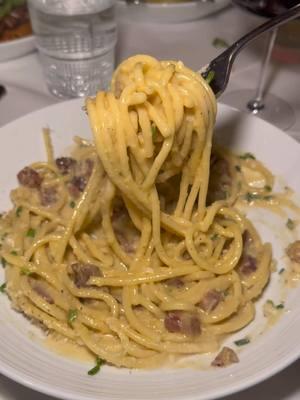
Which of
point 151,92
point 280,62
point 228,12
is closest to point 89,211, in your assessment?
point 151,92

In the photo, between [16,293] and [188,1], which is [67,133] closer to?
[16,293]

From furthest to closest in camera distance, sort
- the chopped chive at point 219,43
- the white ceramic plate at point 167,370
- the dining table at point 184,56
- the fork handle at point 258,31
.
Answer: the chopped chive at point 219,43, the dining table at point 184,56, the fork handle at point 258,31, the white ceramic plate at point 167,370

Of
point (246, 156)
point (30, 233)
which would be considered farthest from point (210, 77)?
point (30, 233)

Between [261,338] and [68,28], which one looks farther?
[68,28]

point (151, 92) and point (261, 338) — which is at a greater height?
point (151, 92)

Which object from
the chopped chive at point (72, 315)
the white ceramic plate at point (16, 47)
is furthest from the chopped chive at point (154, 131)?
the white ceramic plate at point (16, 47)

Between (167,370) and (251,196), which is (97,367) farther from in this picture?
A: (251,196)

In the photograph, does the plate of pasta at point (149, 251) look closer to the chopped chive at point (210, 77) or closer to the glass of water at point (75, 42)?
the chopped chive at point (210, 77)

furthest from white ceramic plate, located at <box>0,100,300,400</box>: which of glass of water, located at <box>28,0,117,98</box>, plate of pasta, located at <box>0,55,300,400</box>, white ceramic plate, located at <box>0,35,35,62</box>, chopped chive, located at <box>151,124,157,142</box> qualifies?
white ceramic plate, located at <box>0,35,35,62</box>
